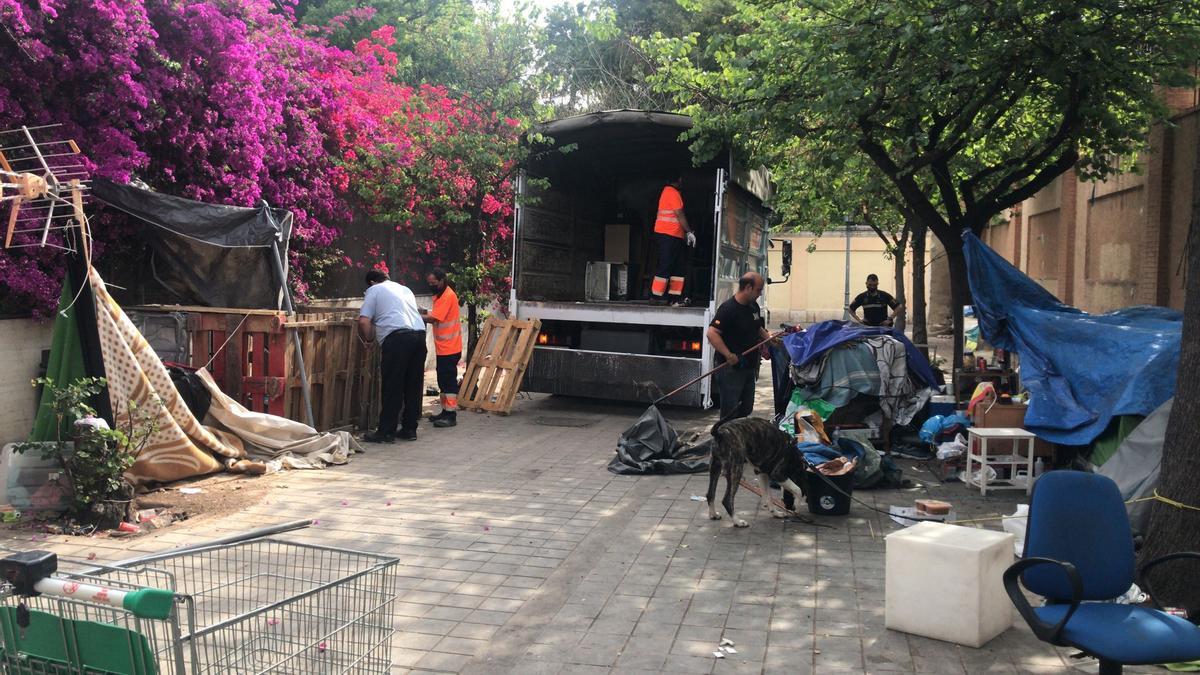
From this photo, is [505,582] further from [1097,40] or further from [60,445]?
[1097,40]

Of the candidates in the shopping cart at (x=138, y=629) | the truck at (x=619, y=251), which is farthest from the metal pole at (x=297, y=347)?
the shopping cart at (x=138, y=629)

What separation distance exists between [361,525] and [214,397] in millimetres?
2617

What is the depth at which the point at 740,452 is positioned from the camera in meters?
6.88

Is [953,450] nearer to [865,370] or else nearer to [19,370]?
[865,370]

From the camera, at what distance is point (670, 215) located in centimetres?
1259

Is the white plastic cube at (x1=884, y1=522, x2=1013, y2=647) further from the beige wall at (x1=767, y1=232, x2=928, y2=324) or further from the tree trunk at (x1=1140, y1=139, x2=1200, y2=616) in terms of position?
the beige wall at (x1=767, y1=232, x2=928, y2=324)

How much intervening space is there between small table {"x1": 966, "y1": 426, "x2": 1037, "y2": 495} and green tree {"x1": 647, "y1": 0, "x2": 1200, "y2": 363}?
3449 millimetres

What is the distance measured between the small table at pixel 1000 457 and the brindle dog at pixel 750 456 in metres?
2.05

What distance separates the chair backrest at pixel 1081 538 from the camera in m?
4.03

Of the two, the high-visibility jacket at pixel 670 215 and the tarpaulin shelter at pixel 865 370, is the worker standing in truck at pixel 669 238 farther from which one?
the tarpaulin shelter at pixel 865 370

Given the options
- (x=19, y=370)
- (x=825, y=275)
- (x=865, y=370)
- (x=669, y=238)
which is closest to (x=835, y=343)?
(x=865, y=370)

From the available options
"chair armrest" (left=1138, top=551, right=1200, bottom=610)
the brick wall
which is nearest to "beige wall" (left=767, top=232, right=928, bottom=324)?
the brick wall

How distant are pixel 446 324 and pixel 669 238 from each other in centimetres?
328

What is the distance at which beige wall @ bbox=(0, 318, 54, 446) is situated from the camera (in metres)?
8.90
